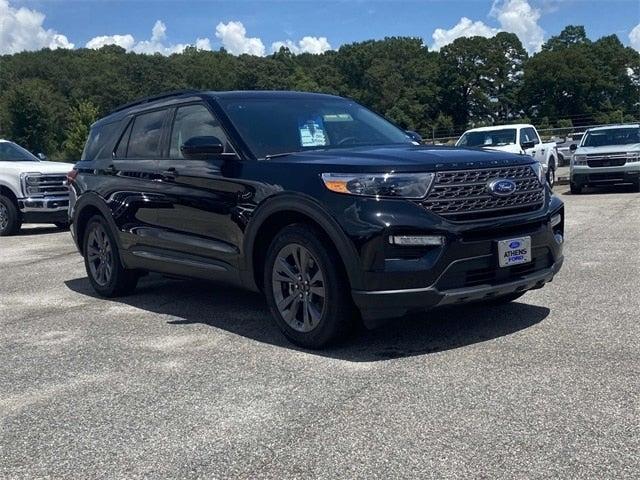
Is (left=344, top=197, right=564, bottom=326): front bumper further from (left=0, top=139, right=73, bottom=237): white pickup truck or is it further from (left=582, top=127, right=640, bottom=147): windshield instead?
(left=582, top=127, right=640, bottom=147): windshield

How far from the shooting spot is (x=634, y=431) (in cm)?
343

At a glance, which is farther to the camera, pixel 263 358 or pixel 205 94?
pixel 205 94

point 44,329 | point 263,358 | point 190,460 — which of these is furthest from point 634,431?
point 44,329

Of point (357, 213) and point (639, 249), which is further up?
point (357, 213)

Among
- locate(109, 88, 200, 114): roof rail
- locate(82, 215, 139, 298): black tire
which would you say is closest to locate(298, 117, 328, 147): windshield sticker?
locate(109, 88, 200, 114): roof rail

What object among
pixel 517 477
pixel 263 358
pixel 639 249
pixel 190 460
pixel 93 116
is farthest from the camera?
pixel 93 116

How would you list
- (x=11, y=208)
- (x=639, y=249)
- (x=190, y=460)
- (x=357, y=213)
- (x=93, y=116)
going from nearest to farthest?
(x=190, y=460)
(x=357, y=213)
(x=639, y=249)
(x=11, y=208)
(x=93, y=116)

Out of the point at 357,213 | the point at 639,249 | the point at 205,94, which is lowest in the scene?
the point at 639,249

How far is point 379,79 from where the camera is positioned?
89188mm

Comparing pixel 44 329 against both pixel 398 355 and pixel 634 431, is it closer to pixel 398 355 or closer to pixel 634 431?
pixel 398 355

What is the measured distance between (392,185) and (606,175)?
46.5 ft

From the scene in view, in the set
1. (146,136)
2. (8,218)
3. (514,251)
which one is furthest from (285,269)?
(8,218)

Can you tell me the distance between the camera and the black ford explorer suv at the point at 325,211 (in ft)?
15.0

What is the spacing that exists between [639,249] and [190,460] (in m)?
6.81
